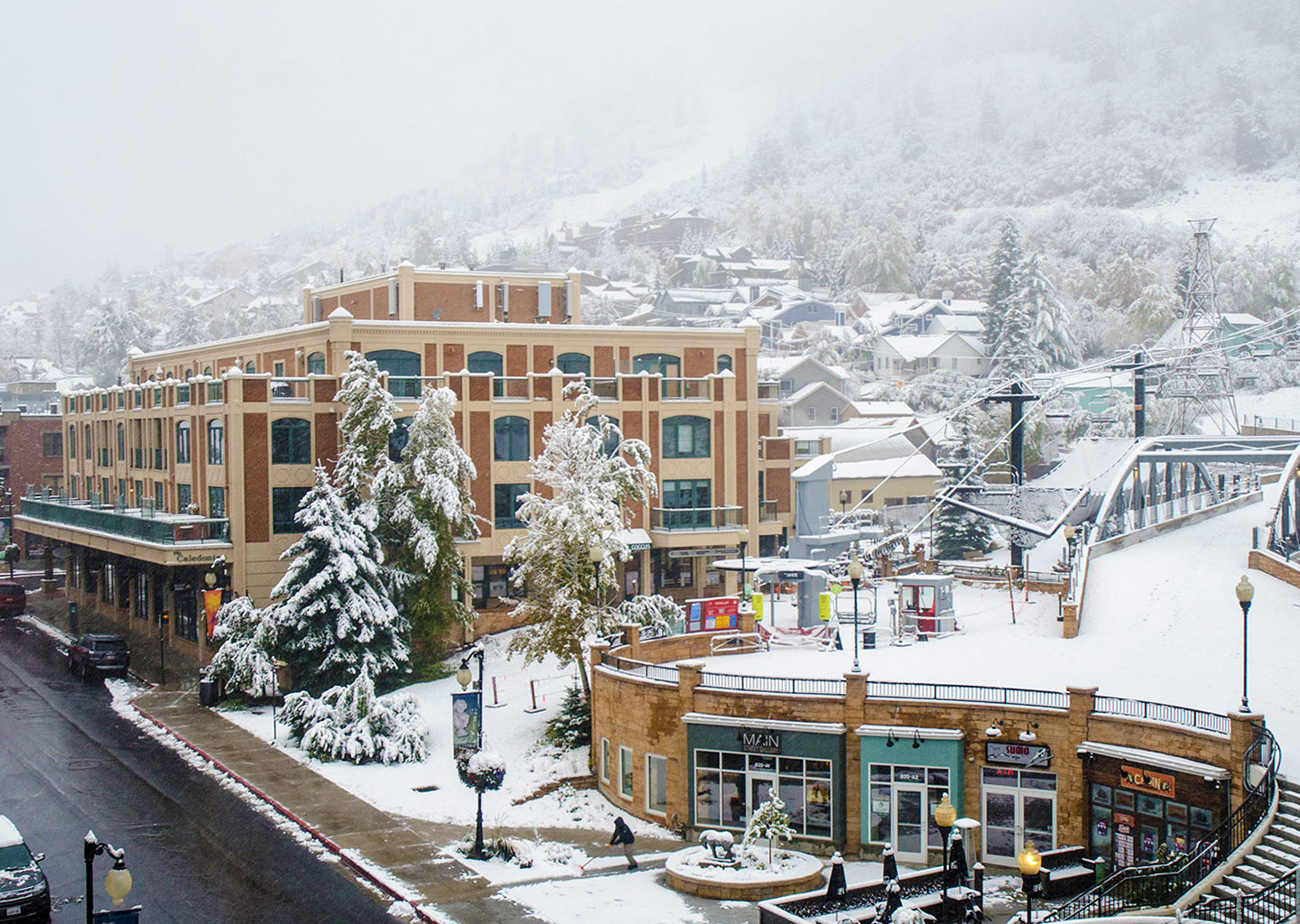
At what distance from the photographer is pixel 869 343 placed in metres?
137

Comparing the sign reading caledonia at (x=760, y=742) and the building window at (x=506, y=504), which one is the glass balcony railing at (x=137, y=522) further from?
the sign reading caledonia at (x=760, y=742)

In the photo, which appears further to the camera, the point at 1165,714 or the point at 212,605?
the point at 212,605

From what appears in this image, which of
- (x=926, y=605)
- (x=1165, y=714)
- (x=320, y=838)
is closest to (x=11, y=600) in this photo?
(x=320, y=838)

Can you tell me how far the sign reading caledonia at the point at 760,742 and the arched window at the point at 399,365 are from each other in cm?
2522

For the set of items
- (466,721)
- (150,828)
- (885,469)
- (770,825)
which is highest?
(885,469)

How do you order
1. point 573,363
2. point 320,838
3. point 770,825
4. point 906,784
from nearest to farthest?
point 770,825
point 906,784
point 320,838
point 573,363

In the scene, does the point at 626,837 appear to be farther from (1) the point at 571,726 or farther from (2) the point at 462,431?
(2) the point at 462,431

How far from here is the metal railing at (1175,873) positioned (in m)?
21.4

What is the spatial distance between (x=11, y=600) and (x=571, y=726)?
136ft

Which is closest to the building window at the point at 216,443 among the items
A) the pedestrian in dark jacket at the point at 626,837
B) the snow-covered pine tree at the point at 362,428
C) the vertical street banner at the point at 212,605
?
the vertical street banner at the point at 212,605

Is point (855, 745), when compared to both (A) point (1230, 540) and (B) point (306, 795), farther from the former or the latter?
(A) point (1230, 540)

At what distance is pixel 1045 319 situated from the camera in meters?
115

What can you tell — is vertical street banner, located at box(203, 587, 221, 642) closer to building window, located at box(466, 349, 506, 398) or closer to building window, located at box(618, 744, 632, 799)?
building window, located at box(466, 349, 506, 398)

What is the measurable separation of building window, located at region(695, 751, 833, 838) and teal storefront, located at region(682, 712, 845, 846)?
0.8 inches
